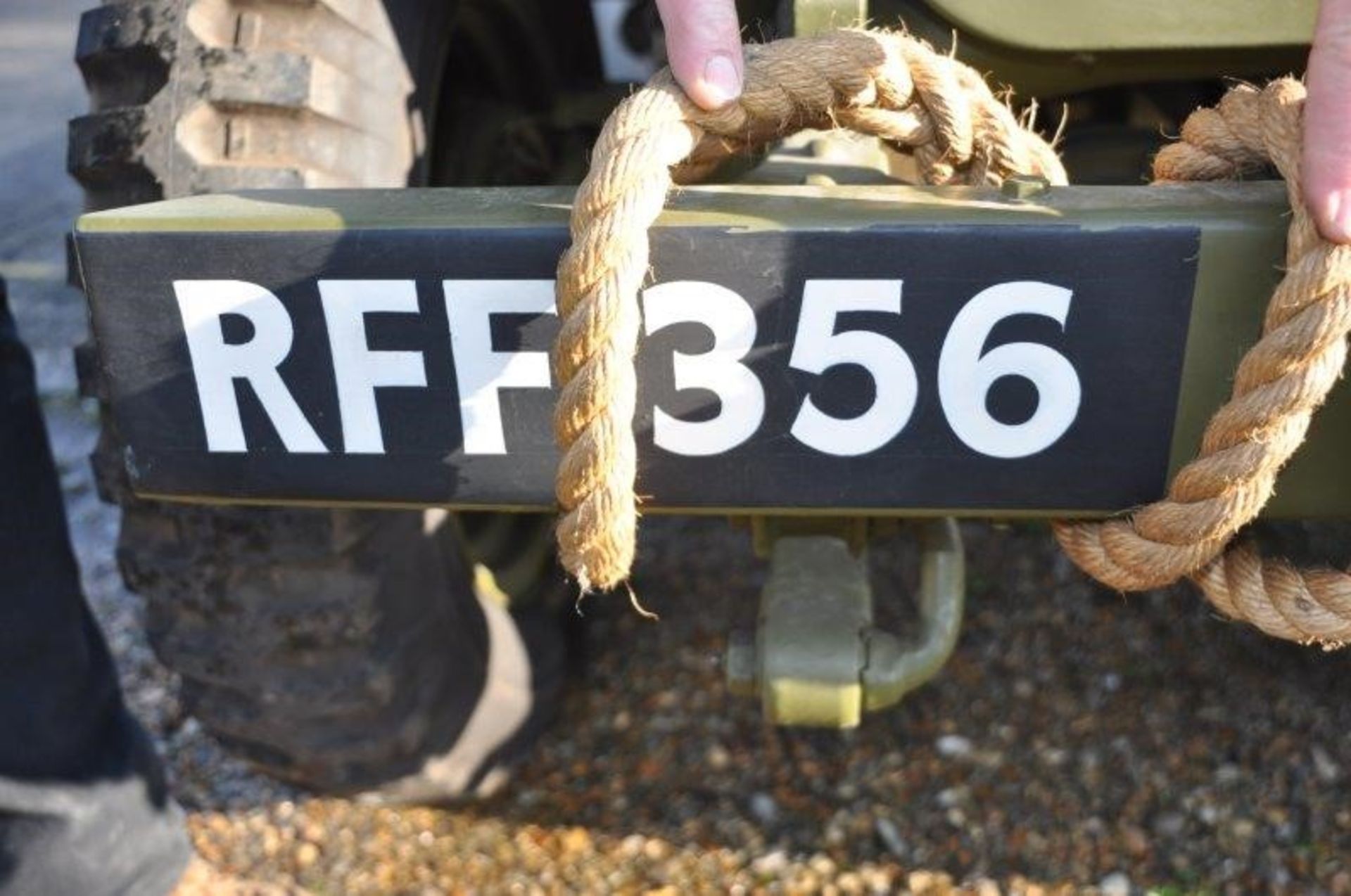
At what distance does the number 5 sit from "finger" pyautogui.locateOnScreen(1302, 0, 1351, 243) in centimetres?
30

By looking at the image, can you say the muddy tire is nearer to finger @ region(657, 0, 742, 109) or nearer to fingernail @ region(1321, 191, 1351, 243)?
finger @ region(657, 0, 742, 109)

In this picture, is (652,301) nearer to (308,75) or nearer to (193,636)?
(308,75)

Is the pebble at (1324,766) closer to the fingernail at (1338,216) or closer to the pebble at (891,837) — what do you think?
the pebble at (891,837)

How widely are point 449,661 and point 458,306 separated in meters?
0.93

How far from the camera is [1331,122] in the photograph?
989mm

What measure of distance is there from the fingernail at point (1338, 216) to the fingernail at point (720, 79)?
0.44 meters

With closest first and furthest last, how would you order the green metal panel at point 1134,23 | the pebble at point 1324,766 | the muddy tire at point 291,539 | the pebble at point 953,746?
the green metal panel at point 1134,23
the muddy tire at point 291,539
the pebble at point 1324,766
the pebble at point 953,746

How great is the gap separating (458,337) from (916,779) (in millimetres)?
1262

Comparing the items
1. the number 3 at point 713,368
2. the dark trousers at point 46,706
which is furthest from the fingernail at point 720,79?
the dark trousers at point 46,706

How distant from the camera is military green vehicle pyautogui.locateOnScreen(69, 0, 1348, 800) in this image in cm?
107

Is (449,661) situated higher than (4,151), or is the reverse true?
(449,661)

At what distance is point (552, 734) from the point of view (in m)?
2.25

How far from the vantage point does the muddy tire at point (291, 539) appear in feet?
5.03

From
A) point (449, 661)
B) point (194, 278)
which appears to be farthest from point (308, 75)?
point (449, 661)
